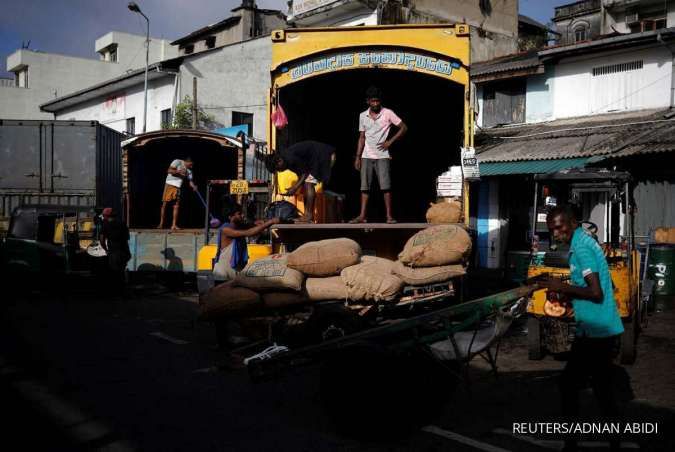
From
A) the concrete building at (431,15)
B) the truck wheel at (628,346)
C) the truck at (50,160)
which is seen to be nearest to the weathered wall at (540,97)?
the concrete building at (431,15)

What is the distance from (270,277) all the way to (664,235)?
10.3 meters

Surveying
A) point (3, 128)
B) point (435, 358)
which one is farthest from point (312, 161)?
point (3, 128)

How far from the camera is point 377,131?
28.4ft

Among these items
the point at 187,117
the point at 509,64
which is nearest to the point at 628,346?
the point at 509,64

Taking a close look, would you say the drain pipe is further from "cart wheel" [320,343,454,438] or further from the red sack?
"cart wheel" [320,343,454,438]

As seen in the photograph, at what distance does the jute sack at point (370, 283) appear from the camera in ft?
20.2

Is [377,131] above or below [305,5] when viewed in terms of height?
below

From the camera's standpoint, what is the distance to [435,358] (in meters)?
4.46

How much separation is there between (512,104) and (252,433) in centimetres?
1679

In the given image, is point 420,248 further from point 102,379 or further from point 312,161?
point 102,379

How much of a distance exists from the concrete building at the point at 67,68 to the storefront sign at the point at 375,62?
35102mm

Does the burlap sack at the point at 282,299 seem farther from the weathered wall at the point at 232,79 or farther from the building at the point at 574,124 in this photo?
the weathered wall at the point at 232,79

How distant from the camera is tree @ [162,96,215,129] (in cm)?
2445

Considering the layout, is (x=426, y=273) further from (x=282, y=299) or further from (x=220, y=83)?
(x=220, y=83)
